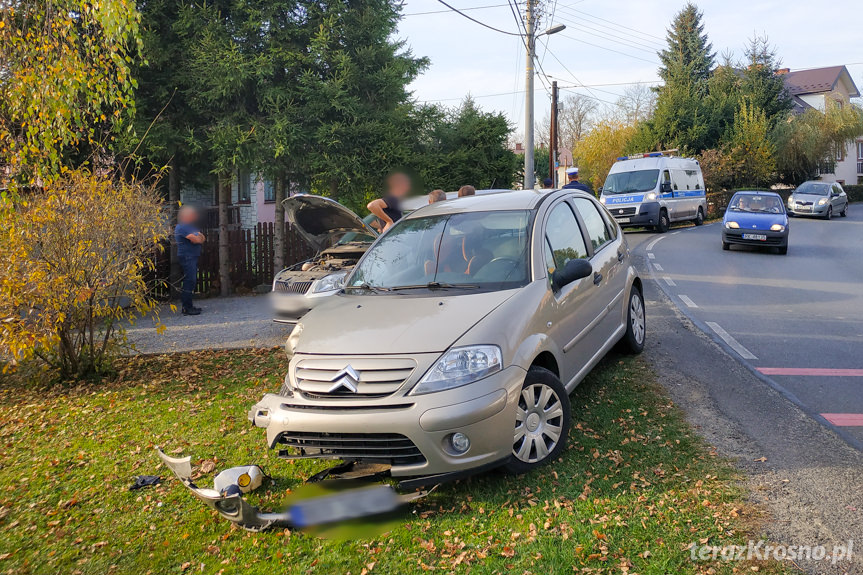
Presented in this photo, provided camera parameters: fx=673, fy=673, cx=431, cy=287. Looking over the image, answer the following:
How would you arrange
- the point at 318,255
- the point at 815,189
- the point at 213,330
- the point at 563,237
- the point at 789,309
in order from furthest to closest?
the point at 815,189 < the point at 213,330 < the point at 789,309 < the point at 318,255 < the point at 563,237

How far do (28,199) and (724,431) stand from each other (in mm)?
6880

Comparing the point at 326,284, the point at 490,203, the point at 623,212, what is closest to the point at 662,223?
the point at 623,212

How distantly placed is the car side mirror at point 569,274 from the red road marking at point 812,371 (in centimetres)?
292

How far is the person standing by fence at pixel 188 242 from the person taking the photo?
→ 11312 mm

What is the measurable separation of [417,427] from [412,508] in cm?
61

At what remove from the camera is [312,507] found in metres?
4.14

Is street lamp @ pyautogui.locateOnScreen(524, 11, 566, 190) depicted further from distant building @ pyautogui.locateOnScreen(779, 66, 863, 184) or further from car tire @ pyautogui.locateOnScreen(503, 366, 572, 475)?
distant building @ pyautogui.locateOnScreen(779, 66, 863, 184)

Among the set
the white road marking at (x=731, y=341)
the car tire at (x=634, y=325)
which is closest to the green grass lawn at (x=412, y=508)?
the car tire at (x=634, y=325)

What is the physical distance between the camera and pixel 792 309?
1009 centimetres

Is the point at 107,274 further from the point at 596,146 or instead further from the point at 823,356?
the point at 596,146

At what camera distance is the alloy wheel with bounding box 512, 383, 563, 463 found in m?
4.27

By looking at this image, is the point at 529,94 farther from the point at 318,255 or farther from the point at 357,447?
the point at 357,447

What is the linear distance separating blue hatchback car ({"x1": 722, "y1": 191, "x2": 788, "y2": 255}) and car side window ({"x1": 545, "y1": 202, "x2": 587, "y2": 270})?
13.1 metres

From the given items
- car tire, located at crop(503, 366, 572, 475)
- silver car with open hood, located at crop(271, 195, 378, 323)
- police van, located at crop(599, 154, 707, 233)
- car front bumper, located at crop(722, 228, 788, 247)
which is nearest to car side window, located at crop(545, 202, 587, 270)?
car tire, located at crop(503, 366, 572, 475)
